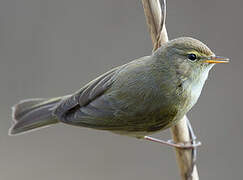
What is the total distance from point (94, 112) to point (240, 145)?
8.01 feet

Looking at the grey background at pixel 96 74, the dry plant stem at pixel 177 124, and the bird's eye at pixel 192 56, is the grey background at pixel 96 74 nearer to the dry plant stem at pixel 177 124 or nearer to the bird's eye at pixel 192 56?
the dry plant stem at pixel 177 124

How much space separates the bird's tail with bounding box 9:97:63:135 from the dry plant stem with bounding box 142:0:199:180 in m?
0.90

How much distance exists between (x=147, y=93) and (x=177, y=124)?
0.28 meters

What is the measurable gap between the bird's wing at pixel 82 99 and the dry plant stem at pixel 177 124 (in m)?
0.39

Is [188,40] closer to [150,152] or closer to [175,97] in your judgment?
→ [175,97]

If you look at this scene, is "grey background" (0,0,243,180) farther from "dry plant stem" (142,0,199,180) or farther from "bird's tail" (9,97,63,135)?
"dry plant stem" (142,0,199,180)

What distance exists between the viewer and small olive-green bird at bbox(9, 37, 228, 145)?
2486 millimetres

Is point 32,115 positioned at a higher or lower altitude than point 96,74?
lower

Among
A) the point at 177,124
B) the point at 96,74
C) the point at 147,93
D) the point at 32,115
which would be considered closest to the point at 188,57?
the point at 147,93

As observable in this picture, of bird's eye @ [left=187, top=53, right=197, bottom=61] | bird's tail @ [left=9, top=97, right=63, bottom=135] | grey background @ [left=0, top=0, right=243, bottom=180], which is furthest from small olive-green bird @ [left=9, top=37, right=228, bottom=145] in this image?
grey background @ [left=0, top=0, right=243, bottom=180]

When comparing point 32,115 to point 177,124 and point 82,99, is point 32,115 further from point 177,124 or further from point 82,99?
point 177,124

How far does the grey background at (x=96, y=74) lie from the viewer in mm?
4652

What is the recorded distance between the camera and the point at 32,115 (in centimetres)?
310

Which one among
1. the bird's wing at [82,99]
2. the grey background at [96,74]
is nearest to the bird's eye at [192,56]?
the bird's wing at [82,99]
